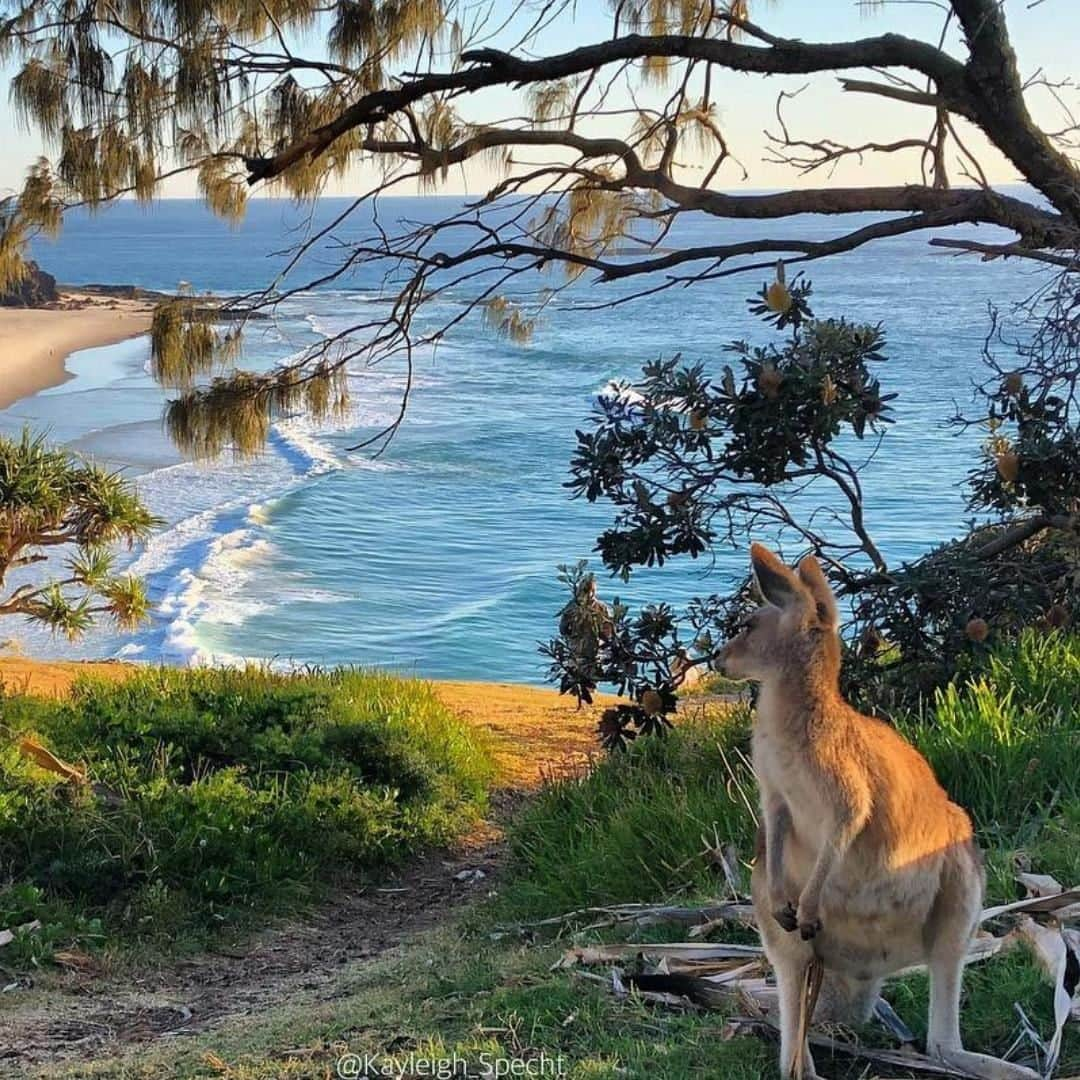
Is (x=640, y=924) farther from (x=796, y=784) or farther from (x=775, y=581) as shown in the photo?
(x=775, y=581)

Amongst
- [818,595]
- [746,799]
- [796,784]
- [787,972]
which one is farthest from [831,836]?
[746,799]

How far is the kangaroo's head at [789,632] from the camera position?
8.64 feet

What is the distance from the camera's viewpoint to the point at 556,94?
7391 millimetres

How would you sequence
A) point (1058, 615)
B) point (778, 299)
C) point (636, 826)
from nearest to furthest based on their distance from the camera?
1. point (636, 826)
2. point (778, 299)
3. point (1058, 615)

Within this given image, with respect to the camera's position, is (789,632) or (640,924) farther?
(640,924)

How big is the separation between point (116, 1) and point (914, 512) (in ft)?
53.4

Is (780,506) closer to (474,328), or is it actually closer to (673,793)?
(673,793)

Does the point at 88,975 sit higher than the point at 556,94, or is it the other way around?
the point at 556,94

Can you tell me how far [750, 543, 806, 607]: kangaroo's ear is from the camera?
2611 millimetres

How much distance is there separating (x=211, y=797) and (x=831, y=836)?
4.41 metres

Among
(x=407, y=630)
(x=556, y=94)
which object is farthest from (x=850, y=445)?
(x=556, y=94)

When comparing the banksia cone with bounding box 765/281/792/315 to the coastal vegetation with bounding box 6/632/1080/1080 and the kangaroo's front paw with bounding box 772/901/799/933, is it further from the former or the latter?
the kangaroo's front paw with bounding box 772/901/799/933

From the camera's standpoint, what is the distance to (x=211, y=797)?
21.1 feet

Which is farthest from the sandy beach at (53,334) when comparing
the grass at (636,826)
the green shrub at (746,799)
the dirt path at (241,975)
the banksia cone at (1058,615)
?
the banksia cone at (1058,615)
